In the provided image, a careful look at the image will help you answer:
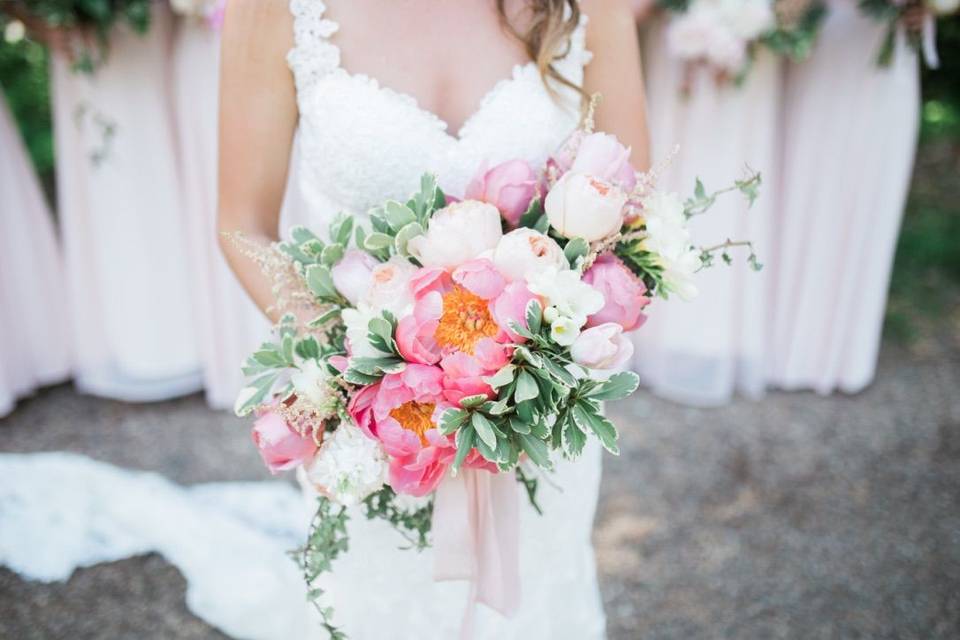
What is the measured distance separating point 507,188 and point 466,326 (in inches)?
11.0

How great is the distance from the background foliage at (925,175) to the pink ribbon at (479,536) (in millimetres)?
3814

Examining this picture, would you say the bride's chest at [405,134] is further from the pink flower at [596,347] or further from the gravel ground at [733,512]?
the gravel ground at [733,512]

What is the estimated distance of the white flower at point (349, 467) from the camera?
4.25ft

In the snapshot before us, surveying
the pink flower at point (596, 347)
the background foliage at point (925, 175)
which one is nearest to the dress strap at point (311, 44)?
the pink flower at point (596, 347)

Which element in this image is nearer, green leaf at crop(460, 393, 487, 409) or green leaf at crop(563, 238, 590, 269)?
green leaf at crop(460, 393, 487, 409)

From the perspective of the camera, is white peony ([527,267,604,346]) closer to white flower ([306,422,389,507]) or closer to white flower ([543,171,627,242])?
white flower ([543,171,627,242])

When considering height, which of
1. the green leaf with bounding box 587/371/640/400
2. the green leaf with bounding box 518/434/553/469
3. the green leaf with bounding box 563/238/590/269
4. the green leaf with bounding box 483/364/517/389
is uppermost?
the green leaf with bounding box 563/238/590/269

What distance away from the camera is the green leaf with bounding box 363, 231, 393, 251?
128cm

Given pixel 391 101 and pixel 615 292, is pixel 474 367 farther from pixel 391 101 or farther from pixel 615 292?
pixel 391 101

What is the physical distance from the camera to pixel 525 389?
1175mm

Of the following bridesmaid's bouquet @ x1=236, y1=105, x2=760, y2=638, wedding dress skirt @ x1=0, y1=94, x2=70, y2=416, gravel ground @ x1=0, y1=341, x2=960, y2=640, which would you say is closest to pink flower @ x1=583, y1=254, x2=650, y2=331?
bridesmaid's bouquet @ x1=236, y1=105, x2=760, y2=638

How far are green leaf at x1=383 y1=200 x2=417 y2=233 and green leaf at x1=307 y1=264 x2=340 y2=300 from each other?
0.14 metres

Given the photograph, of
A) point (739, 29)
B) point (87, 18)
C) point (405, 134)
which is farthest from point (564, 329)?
point (87, 18)

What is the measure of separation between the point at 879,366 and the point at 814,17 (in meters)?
1.93
